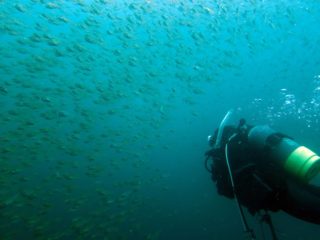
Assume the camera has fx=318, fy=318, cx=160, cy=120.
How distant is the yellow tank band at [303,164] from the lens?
286 centimetres

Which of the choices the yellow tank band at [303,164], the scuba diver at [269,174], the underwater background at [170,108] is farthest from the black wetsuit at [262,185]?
the underwater background at [170,108]

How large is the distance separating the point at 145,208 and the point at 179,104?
11109 mm

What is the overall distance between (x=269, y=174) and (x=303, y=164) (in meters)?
0.39

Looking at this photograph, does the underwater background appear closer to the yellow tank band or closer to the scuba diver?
the scuba diver

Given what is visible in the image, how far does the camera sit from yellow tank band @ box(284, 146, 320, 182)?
2861 mm

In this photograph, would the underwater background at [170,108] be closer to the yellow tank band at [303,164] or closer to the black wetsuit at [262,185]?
the black wetsuit at [262,185]

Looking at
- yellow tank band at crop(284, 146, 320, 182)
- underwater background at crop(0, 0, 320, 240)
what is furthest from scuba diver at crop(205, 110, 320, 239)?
underwater background at crop(0, 0, 320, 240)


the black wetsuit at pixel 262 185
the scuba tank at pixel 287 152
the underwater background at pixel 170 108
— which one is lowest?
the underwater background at pixel 170 108

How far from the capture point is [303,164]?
286 centimetres

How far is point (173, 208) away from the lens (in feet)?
112

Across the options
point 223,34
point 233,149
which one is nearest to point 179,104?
point 223,34

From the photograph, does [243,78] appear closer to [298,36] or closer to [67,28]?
[298,36]

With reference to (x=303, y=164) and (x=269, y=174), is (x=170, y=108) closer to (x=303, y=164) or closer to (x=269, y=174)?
(x=269, y=174)

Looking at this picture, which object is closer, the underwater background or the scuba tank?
the scuba tank
